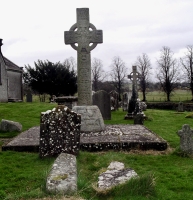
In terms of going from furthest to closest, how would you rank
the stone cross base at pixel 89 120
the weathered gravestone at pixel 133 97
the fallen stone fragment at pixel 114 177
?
the weathered gravestone at pixel 133 97 → the stone cross base at pixel 89 120 → the fallen stone fragment at pixel 114 177

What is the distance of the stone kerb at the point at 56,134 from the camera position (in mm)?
6656

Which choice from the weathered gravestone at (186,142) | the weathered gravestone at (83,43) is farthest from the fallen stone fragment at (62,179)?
the weathered gravestone at (83,43)

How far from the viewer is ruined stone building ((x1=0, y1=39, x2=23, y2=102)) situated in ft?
105

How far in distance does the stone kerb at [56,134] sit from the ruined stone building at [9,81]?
26.6 meters

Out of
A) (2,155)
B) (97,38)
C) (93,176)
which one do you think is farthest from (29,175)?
(97,38)

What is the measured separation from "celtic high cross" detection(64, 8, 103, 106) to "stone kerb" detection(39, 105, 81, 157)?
3.53 m

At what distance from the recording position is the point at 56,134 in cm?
666

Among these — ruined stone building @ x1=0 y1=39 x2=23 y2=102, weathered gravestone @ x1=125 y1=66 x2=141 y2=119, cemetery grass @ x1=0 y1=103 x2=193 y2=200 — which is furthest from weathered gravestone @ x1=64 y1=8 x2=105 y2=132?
ruined stone building @ x1=0 y1=39 x2=23 y2=102

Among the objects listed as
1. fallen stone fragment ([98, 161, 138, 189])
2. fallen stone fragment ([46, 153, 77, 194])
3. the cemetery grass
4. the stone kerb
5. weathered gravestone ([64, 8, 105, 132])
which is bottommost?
the cemetery grass

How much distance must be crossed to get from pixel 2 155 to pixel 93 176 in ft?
9.42

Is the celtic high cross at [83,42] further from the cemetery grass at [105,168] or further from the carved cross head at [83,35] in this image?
the cemetery grass at [105,168]

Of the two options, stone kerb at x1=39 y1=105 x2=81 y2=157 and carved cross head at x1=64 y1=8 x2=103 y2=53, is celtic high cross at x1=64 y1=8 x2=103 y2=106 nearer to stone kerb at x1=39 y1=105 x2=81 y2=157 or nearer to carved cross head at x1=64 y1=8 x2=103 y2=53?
carved cross head at x1=64 y1=8 x2=103 y2=53

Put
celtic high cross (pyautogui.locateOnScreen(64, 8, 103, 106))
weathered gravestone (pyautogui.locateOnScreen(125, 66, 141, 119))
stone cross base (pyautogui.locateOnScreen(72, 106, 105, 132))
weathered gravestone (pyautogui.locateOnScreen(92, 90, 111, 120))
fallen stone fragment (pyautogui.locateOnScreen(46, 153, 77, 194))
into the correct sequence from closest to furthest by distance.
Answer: fallen stone fragment (pyautogui.locateOnScreen(46, 153, 77, 194)) → stone cross base (pyautogui.locateOnScreen(72, 106, 105, 132)) → celtic high cross (pyautogui.locateOnScreen(64, 8, 103, 106)) → weathered gravestone (pyautogui.locateOnScreen(92, 90, 111, 120)) → weathered gravestone (pyautogui.locateOnScreen(125, 66, 141, 119))

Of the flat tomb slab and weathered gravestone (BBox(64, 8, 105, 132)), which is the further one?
weathered gravestone (BBox(64, 8, 105, 132))
